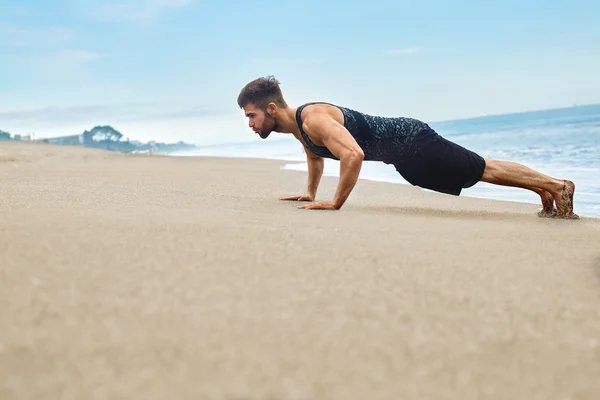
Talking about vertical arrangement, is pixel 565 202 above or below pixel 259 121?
below

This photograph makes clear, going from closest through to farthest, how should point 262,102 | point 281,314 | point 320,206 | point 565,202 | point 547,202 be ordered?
point 281,314
point 320,206
point 565,202
point 547,202
point 262,102

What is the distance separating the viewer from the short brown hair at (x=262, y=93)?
133 inches

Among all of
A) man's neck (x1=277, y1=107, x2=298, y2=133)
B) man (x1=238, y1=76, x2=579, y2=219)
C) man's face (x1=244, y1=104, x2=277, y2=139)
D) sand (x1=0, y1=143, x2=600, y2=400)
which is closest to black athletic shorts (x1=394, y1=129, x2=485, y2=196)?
man (x1=238, y1=76, x2=579, y2=219)

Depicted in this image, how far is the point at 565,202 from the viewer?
3.02 m

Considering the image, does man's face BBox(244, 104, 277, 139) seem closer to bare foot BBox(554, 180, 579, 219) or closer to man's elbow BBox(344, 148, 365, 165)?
man's elbow BBox(344, 148, 365, 165)

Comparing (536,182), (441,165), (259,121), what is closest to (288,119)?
(259,121)

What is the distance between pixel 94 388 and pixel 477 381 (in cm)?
A: 52

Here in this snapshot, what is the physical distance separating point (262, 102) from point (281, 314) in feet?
8.36

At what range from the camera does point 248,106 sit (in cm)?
342

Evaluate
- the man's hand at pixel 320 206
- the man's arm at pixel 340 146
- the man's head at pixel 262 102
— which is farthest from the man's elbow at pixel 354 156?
the man's head at pixel 262 102

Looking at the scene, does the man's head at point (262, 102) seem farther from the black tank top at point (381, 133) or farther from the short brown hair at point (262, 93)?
the black tank top at point (381, 133)

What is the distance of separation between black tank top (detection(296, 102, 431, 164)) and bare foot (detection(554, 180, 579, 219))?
83cm

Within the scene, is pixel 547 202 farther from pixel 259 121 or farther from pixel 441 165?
pixel 259 121

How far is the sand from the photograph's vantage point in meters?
0.77
